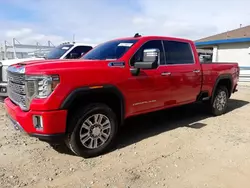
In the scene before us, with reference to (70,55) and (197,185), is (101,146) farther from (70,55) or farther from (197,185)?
(70,55)

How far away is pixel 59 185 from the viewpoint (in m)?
3.25

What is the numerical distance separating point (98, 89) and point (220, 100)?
13.9 feet

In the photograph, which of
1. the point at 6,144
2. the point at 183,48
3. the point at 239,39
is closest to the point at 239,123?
the point at 183,48

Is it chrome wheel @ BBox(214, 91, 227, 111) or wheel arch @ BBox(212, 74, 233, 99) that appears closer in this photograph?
wheel arch @ BBox(212, 74, 233, 99)

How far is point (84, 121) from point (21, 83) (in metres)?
1.09

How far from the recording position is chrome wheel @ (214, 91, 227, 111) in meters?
6.79

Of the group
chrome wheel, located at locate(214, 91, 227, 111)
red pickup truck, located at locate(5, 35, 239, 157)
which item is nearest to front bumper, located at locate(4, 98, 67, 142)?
red pickup truck, located at locate(5, 35, 239, 157)

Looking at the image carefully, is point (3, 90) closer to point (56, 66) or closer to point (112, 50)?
point (112, 50)

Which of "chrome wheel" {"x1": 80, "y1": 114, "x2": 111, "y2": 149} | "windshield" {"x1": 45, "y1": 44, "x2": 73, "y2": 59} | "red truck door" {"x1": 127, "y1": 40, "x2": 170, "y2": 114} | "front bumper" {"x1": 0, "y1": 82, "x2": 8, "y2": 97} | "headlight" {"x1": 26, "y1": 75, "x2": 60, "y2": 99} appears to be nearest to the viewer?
"headlight" {"x1": 26, "y1": 75, "x2": 60, "y2": 99}

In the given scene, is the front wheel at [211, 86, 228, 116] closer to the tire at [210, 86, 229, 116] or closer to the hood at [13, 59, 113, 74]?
the tire at [210, 86, 229, 116]

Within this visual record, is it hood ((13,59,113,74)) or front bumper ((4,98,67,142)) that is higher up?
hood ((13,59,113,74))

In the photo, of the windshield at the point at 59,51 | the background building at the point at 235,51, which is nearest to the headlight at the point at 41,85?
the windshield at the point at 59,51

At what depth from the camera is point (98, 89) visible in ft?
13.0

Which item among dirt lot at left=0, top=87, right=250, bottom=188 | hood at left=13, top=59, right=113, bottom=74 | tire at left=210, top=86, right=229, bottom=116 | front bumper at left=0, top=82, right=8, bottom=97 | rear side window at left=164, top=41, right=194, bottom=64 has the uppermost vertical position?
rear side window at left=164, top=41, right=194, bottom=64
